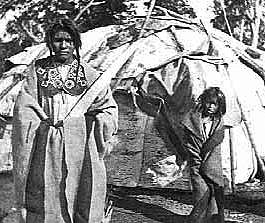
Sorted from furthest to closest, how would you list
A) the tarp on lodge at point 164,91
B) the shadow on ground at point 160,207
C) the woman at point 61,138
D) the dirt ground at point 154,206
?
1. the shadow on ground at point 160,207
2. the dirt ground at point 154,206
3. the tarp on lodge at point 164,91
4. the woman at point 61,138

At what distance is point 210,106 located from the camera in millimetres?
5996

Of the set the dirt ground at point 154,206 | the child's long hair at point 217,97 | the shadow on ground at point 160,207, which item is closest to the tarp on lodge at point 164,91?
the child's long hair at point 217,97

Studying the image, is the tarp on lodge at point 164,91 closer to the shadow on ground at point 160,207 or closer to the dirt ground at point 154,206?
the dirt ground at point 154,206

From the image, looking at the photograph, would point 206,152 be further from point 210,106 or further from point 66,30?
point 66,30

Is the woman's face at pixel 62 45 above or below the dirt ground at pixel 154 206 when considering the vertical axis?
above

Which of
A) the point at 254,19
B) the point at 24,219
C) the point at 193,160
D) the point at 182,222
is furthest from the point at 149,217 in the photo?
the point at 254,19

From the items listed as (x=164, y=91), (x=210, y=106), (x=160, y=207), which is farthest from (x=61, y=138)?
(x=160, y=207)

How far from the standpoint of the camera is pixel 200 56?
21.1 feet

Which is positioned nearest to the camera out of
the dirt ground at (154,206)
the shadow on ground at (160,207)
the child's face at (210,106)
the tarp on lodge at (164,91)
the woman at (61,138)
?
the woman at (61,138)

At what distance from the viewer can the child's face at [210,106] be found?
6000 millimetres

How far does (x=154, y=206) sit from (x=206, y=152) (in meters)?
2.75

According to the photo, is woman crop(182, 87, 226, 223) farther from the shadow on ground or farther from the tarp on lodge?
the shadow on ground

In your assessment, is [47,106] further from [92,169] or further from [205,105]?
[205,105]

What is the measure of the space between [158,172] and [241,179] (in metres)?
0.85
